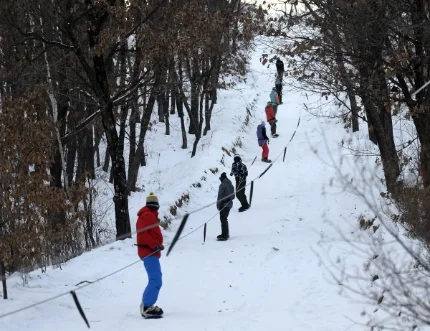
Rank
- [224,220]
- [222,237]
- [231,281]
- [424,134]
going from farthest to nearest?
[222,237]
[224,220]
[424,134]
[231,281]

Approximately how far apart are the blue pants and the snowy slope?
0.32 m

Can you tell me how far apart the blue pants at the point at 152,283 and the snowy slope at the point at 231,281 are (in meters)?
0.32

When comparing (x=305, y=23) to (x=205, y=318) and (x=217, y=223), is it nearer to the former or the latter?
(x=217, y=223)

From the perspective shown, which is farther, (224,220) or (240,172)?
(240,172)

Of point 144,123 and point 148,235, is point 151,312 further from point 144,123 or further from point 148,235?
point 144,123

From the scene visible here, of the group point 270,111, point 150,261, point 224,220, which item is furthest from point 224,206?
point 270,111

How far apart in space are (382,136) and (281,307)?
5980mm

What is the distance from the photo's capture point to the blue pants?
7.93 metres

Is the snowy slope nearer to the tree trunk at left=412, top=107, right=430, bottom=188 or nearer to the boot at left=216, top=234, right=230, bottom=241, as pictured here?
the boot at left=216, top=234, right=230, bottom=241

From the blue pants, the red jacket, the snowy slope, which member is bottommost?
the snowy slope

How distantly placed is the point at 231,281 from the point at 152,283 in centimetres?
236

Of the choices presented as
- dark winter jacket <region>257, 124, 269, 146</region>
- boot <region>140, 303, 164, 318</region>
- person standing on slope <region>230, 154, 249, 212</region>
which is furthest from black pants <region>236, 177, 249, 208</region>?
boot <region>140, 303, 164, 318</region>

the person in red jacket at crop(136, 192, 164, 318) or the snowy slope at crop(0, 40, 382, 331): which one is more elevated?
the person in red jacket at crop(136, 192, 164, 318)

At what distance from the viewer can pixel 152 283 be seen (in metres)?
7.96
